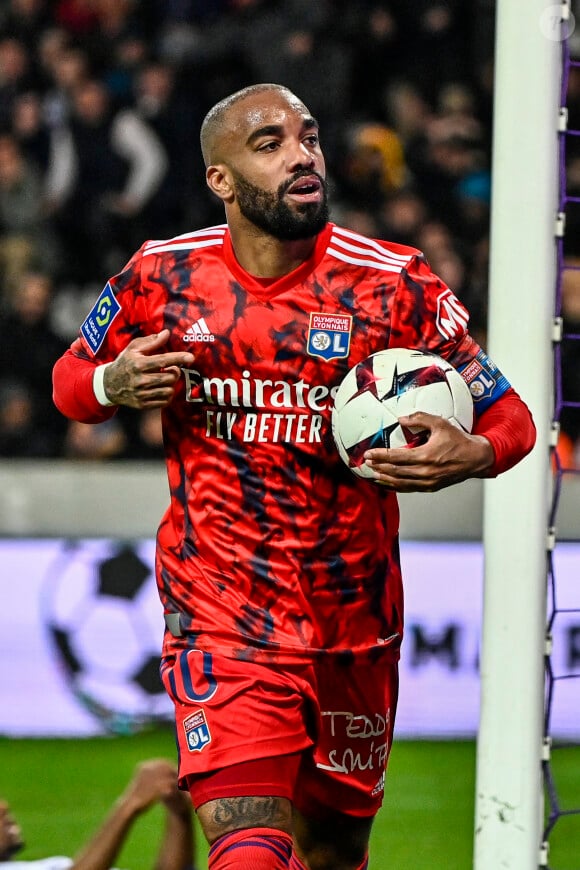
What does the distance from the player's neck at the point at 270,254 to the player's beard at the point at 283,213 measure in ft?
0.09

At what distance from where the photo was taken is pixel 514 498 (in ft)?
12.9

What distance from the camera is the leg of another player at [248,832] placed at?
3.11m

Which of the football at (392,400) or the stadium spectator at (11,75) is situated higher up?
the stadium spectator at (11,75)

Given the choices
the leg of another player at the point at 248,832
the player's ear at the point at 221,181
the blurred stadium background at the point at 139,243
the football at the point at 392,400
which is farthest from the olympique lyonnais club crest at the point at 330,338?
the blurred stadium background at the point at 139,243

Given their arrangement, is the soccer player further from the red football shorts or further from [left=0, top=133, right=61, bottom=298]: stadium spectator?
[left=0, top=133, right=61, bottom=298]: stadium spectator

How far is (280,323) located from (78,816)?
3058 millimetres

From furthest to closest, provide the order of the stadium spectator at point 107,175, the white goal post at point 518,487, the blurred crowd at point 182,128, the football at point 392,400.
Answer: the stadium spectator at point 107,175, the blurred crowd at point 182,128, the white goal post at point 518,487, the football at point 392,400

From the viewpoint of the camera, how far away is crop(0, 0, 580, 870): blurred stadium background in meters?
6.82

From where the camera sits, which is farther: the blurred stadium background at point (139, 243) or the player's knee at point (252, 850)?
the blurred stadium background at point (139, 243)

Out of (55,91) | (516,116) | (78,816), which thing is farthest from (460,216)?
(516,116)

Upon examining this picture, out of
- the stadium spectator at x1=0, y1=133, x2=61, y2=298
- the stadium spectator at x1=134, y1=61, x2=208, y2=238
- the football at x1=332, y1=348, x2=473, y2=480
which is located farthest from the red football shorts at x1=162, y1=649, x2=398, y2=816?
the stadium spectator at x1=0, y1=133, x2=61, y2=298

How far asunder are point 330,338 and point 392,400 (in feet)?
0.95

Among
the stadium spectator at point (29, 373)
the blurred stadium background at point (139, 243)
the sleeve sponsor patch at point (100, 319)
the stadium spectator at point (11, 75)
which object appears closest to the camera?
the sleeve sponsor patch at point (100, 319)

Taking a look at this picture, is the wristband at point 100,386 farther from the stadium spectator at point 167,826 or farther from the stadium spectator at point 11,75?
the stadium spectator at point 11,75
